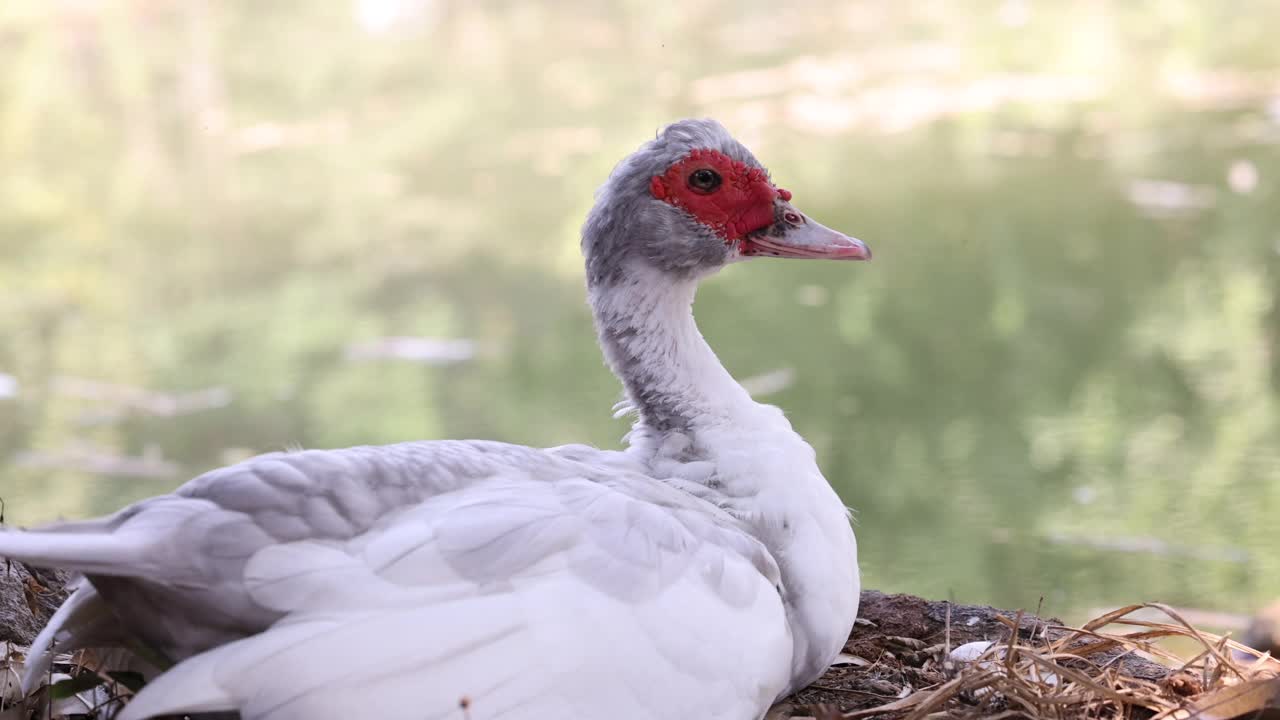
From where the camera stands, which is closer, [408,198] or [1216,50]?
[408,198]

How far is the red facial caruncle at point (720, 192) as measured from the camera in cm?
217

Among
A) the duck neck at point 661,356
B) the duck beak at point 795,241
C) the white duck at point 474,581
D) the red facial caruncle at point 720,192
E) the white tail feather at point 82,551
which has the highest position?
the red facial caruncle at point 720,192

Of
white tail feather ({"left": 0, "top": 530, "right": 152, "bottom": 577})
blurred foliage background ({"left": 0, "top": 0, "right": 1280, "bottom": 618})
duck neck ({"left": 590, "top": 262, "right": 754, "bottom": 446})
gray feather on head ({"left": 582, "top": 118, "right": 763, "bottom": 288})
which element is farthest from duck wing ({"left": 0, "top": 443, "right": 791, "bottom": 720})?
blurred foliage background ({"left": 0, "top": 0, "right": 1280, "bottom": 618})

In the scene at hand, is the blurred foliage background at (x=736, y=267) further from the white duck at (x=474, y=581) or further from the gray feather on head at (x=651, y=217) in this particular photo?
the white duck at (x=474, y=581)

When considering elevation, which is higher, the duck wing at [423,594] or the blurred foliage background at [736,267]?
the blurred foliage background at [736,267]

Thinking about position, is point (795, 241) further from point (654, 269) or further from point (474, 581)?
point (474, 581)

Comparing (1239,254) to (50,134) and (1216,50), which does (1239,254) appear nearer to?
(1216,50)

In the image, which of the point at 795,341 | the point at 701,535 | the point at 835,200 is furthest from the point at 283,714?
the point at 835,200

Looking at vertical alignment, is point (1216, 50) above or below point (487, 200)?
above

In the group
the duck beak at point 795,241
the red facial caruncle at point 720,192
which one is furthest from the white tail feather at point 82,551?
the duck beak at point 795,241

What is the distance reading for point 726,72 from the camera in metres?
6.18

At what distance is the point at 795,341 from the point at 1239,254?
1.58 meters

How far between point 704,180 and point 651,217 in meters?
0.11

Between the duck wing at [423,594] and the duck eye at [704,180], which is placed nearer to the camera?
the duck wing at [423,594]
